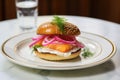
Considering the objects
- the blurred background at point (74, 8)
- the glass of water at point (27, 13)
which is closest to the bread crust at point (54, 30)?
the glass of water at point (27, 13)

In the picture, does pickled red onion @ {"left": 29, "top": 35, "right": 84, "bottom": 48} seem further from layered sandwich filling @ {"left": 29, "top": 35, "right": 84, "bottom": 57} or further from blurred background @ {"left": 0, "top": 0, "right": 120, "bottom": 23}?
blurred background @ {"left": 0, "top": 0, "right": 120, "bottom": 23}

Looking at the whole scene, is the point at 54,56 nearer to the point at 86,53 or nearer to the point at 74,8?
the point at 86,53

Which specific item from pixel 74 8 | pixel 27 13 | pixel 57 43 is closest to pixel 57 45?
pixel 57 43

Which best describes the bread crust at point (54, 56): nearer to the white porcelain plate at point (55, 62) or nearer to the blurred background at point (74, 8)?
the white porcelain plate at point (55, 62)

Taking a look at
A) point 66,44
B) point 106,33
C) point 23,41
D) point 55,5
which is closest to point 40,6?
point 55,5

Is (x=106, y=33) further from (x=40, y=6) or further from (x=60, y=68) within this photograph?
(x=40, y=6)
